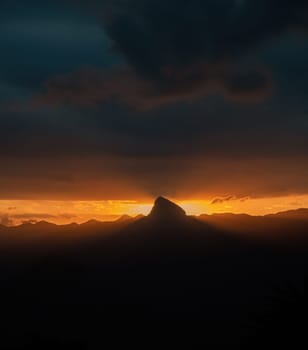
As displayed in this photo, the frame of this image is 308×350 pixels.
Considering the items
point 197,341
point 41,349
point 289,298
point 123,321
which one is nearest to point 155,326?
point 123,321

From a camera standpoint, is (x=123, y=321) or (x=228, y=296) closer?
(x=123, y=321)

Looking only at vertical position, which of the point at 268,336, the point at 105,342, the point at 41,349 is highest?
the point at 268,336

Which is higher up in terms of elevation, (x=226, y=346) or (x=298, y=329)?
(x=298, y=329)

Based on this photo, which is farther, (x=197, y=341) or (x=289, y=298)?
(x=197, y=341)

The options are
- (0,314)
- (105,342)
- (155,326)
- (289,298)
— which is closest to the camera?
(289,298)

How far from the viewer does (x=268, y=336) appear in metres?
30.1

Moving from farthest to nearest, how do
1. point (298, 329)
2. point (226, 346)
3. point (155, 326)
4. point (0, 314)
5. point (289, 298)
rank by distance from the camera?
point (0, 314) < point (155, 326) < point (226, 346) < point (289, 298) < point (298, 329)

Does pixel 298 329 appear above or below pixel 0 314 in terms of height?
above

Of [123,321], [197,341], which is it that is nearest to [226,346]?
[197,341]

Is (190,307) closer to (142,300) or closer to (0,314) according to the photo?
(142,300)

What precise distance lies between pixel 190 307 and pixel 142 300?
1820 cm

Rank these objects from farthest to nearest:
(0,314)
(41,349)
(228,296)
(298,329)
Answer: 1. (228,296)
2. (0,314)
3. (41,349)
4. (298,329)

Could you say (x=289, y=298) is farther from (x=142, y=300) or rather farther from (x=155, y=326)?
(x=142, y=300)

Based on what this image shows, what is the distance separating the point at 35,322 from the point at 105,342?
30978 mm
